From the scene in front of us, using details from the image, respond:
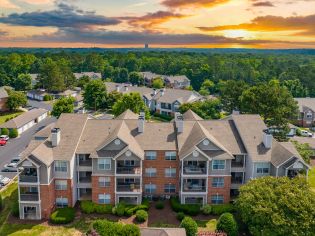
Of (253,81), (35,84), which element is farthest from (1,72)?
(253,81)

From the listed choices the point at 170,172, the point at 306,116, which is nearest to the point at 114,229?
the point at 170,172

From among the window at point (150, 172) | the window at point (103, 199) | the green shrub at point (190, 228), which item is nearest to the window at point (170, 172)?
the window at point (150, 172)

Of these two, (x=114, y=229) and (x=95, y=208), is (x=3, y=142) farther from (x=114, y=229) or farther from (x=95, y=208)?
(x=114, y=229)

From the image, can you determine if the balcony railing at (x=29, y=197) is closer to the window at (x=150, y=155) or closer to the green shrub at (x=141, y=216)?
the green shrub at (x=141, y=216)

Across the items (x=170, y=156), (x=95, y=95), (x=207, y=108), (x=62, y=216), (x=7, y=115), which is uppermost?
(x=95, y=95)

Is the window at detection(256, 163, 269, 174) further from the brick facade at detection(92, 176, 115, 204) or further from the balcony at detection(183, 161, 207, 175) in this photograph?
the brick facade at detection(92, 176, 115, 204)

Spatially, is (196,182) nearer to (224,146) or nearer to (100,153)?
(224,146)
